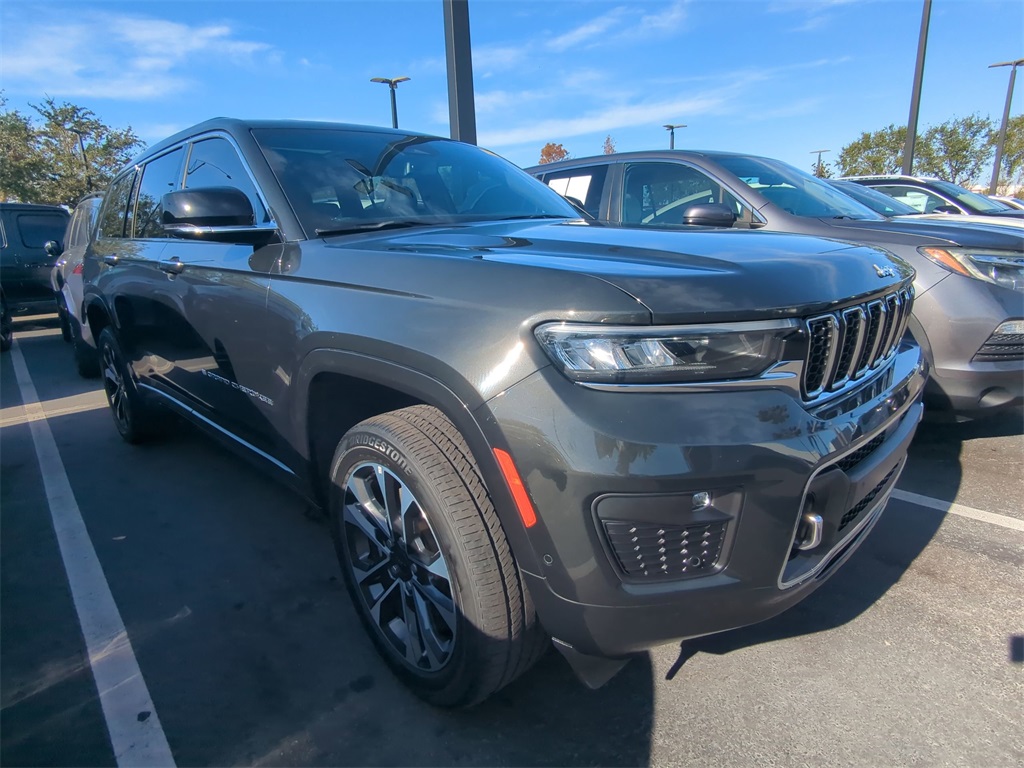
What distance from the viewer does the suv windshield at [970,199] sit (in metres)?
7.91

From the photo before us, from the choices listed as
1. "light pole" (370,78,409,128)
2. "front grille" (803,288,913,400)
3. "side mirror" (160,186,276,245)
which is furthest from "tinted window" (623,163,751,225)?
"light pole" (370,78,409,128)

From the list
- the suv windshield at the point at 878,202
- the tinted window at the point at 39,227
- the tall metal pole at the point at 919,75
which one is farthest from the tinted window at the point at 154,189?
Result: the tall metal pole at the point at 919,75

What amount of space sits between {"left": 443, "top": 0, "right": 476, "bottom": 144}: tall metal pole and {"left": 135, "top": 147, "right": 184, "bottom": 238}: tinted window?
3.47 m

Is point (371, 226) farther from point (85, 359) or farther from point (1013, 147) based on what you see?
point (1013, 147)

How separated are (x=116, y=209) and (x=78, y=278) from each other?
206 centimetres

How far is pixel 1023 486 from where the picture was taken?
11.4ft

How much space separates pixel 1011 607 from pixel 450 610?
Result: 213cm

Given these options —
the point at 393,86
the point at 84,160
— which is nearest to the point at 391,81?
the point at 393,86

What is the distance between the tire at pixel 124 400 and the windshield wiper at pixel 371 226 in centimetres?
258

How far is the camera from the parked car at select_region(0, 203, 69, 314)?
1036 centimetres

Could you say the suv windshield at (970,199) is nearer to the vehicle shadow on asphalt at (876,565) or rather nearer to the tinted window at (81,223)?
A: the vehicle shadow on asphalt at (876,565)

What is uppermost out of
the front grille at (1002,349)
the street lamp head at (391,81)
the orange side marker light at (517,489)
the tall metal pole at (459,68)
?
the street lamp head at (391,81)

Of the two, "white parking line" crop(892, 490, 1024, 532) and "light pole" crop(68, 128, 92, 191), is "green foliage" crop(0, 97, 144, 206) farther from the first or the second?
"white parking line" crop(892, 490, 1024, 532)

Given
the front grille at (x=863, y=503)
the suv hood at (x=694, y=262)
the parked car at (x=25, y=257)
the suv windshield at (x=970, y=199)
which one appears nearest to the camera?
the suv hood at (x=694, y=262)
